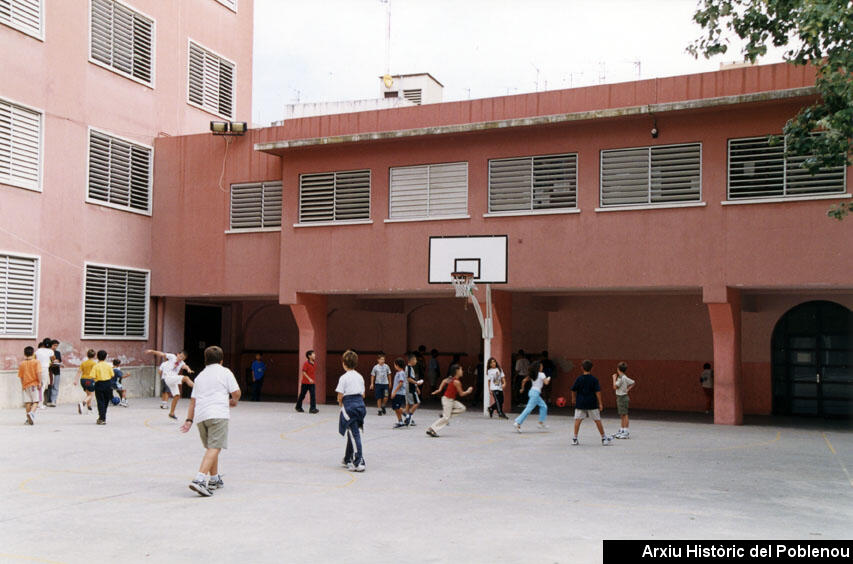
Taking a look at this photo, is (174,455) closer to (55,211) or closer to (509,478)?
(509,478)

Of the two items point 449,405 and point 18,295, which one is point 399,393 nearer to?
point 449,405

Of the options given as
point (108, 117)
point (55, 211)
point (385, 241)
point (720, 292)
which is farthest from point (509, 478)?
point (108, 117)

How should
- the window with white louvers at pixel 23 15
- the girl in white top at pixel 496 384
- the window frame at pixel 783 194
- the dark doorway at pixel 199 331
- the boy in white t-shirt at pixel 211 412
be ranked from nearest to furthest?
the boy in white t-shirt at pixel 211 412 → the window frame at pixel 783 194 → the girl in white top at pixel 496 384 → the window with white louvers at pixel 23 15 → the dark doorway at pixel 199 331

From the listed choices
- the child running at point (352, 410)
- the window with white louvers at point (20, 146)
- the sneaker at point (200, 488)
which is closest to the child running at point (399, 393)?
the child running at point (352, 410)

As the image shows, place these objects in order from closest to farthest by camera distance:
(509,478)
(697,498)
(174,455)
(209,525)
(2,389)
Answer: (209,525), (697,498), (509,478), (174,455), (2,389)

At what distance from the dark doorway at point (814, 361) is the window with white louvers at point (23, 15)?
2323cm

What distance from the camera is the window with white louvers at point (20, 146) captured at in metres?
24.0

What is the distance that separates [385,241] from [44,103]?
10.5 meters

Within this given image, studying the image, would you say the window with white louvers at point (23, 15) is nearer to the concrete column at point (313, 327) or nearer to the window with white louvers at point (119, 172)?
the window with white louvers at point (119, 172)

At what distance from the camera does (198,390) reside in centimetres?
1109

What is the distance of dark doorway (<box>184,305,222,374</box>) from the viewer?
32.1 m

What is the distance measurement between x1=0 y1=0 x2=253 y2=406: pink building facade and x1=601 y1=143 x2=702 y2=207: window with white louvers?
1524 cm

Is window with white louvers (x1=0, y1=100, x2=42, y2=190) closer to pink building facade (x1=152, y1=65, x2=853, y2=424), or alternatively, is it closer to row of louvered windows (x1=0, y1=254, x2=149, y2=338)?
row of louvered windows (x1=0, y1=254, x2=149, y2=338)

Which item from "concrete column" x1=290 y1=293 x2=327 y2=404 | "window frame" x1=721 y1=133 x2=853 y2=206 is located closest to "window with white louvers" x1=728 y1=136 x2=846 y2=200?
"window frame" x1=721 y1=133 x2=853 y2=206
